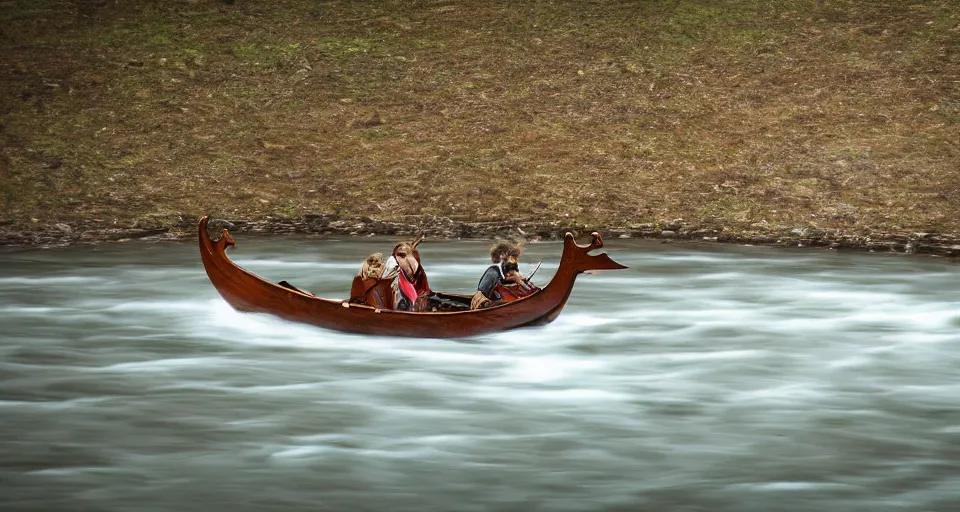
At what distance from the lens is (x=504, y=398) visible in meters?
12.1

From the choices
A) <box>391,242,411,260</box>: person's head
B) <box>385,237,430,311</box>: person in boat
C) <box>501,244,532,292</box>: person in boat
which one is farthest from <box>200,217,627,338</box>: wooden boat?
<box>391,242,411,260</box>: person's head

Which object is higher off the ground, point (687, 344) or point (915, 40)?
point (915, 40)

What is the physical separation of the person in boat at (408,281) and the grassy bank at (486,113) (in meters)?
9.04

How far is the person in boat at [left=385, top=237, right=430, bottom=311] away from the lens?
13633 mm

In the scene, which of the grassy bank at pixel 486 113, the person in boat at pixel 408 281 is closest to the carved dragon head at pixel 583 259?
the person in boat at pixel 408 281

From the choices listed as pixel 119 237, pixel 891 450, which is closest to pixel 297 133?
pixel 119 237

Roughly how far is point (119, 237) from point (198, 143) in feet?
13.8

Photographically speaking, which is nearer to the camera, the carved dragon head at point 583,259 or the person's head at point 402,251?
the carved dragon head at point 583,259

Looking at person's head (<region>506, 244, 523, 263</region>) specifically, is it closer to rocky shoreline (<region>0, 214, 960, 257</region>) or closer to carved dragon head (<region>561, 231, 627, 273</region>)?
carved dragon head (<region>561, 231, 627, 273</region>)

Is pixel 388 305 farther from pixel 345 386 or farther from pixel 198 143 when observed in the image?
pixel 198 143

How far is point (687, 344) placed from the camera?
49.1 ft

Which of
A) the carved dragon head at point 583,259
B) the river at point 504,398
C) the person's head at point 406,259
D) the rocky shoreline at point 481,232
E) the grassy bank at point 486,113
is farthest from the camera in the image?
the grassy bank at point 486,113

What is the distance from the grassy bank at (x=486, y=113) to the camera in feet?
75.9

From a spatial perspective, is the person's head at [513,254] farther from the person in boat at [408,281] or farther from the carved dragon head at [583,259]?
the person in boat at [408,281]
